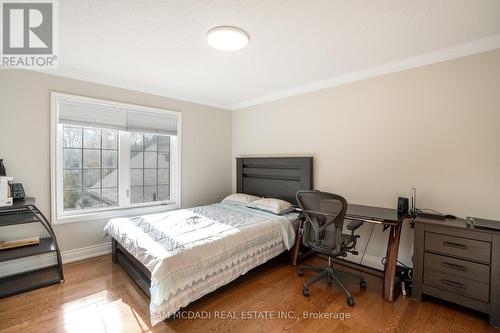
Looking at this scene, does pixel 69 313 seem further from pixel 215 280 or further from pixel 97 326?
pixel 215 280

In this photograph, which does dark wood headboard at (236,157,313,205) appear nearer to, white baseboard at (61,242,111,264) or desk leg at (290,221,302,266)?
desk leg at (290,221,302,266)

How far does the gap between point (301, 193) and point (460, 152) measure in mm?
1575

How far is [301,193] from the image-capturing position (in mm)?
2342

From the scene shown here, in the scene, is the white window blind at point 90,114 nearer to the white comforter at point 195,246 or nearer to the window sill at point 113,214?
the window sill at point 113,214

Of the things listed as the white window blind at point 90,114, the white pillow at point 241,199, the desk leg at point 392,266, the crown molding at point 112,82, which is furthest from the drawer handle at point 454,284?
the white window blind at point 90,114

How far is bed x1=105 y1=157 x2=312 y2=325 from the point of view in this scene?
70.7 inches

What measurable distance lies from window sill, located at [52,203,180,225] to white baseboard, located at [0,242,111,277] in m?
0.37

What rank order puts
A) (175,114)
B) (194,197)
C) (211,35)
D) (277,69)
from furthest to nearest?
(194,197) → (175,114) → (277,69) → (211,35)

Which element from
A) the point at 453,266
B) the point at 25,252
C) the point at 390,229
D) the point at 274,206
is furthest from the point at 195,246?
the point at 453,266

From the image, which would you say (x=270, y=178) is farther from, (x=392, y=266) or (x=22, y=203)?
(x=22, y=203)

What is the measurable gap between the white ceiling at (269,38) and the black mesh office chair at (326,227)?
143 cm

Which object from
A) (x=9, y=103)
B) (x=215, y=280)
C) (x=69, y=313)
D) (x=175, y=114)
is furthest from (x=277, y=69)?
(x=69, y=313)

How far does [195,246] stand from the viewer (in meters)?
2.00

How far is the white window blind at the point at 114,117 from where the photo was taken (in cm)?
282
